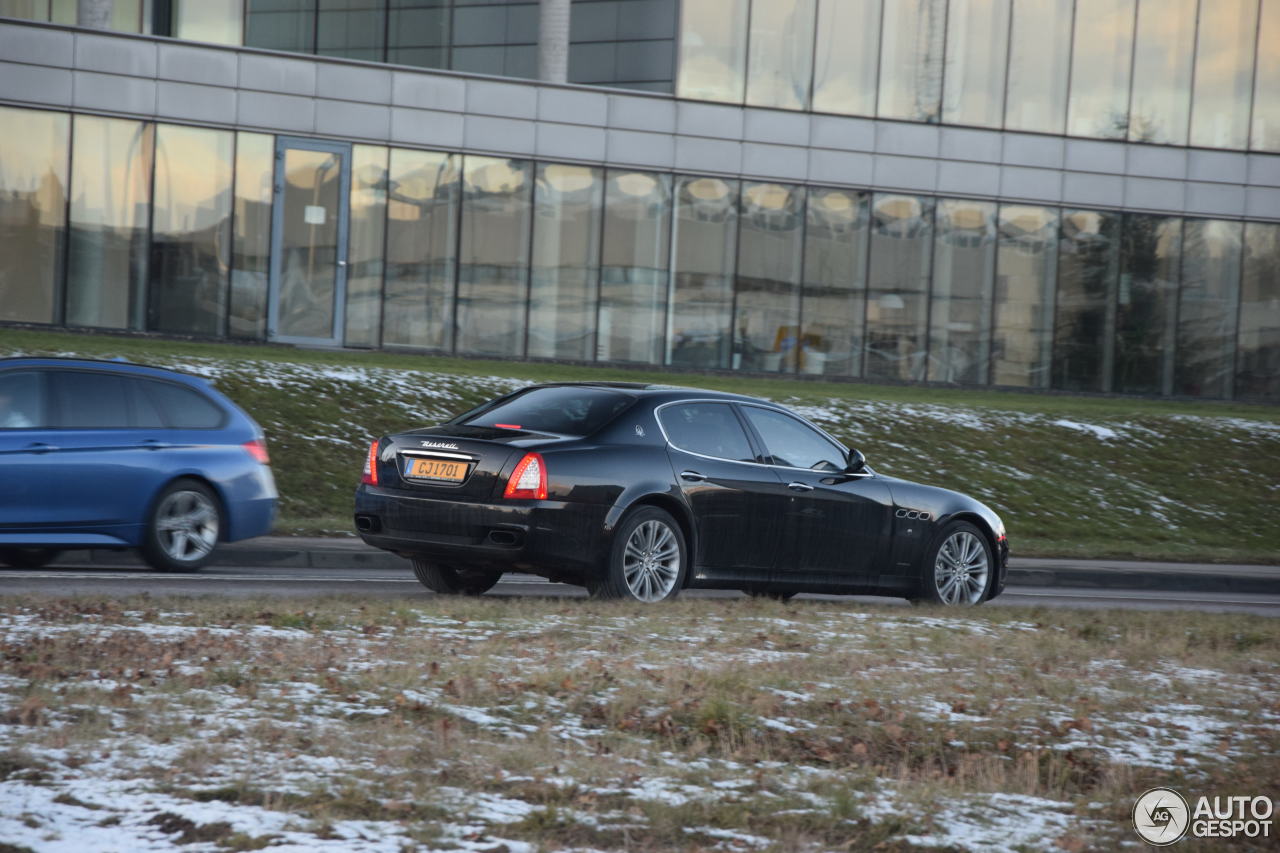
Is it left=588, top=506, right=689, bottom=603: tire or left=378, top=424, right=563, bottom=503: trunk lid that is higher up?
left=378, top=424, right=563, bottom=503: trunk lid

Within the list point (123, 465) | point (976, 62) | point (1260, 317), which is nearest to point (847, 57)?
point (976, 62)

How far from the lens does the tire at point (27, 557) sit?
11.2 metres

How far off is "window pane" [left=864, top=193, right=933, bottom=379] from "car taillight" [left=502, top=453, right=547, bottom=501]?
76.4 feet

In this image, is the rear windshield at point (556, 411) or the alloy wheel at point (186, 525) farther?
the alloy wheel at point (186, 525)

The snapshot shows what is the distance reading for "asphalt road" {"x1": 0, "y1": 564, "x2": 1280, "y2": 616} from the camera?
30.9ft

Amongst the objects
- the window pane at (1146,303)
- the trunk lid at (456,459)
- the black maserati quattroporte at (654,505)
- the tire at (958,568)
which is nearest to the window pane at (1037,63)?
the window pane at (1146,303)

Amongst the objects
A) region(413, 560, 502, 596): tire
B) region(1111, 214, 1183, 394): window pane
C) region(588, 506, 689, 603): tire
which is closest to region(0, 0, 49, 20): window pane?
region(413, 560, 502, 596): tire

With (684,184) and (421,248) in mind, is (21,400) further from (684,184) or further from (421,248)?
(684,184)

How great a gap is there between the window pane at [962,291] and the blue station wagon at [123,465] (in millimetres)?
22458

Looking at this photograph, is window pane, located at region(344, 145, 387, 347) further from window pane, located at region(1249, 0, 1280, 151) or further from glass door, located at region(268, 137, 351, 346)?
window pane, located at region(1249, 0, 1280, 151)

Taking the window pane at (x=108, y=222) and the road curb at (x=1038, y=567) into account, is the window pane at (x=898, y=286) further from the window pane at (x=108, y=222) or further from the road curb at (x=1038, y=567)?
the window pane at (x=108, y=222)

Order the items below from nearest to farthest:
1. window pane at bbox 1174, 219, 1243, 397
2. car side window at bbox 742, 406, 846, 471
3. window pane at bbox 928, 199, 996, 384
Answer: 1. car side window at bbox 742, 406, 846, 471
2. window pane at bbox 928, 199, 996, 384
3. window pane at bbox 1174, 219, 1243, 397

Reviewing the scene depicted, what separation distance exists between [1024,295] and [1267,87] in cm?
764


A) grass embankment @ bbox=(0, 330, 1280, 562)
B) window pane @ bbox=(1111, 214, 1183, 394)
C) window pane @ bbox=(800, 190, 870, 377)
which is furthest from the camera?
window pane @ bbox=(1111, 214, 1183, 394)
